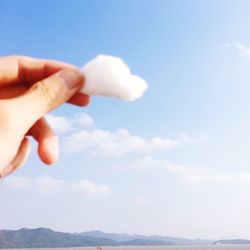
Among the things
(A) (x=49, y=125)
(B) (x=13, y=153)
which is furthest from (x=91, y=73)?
(B) (x=13, y=153)

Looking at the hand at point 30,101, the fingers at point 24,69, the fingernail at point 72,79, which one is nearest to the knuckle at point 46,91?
the hand at point 30,101

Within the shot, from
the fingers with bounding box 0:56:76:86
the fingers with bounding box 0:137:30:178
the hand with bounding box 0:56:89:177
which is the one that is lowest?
the fingers with bounding box 0:137:30:178

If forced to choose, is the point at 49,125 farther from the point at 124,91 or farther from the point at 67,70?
the point at 124,91

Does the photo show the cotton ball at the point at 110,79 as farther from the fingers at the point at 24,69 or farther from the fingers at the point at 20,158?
the fingers at the point at 20,158

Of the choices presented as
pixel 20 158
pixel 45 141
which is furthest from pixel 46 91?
pixel 20 158

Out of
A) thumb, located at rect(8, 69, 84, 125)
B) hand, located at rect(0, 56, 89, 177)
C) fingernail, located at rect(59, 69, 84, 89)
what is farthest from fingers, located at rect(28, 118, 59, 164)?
fingernail, located at rect(59, 69, 84, 89)

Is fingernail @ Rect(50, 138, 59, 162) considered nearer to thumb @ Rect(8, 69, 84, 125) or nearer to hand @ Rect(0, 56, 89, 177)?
hand @ Rect(0, 56, 89, 177)

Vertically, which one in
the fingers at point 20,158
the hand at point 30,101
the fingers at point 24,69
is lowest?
the fingers at point 20,158
